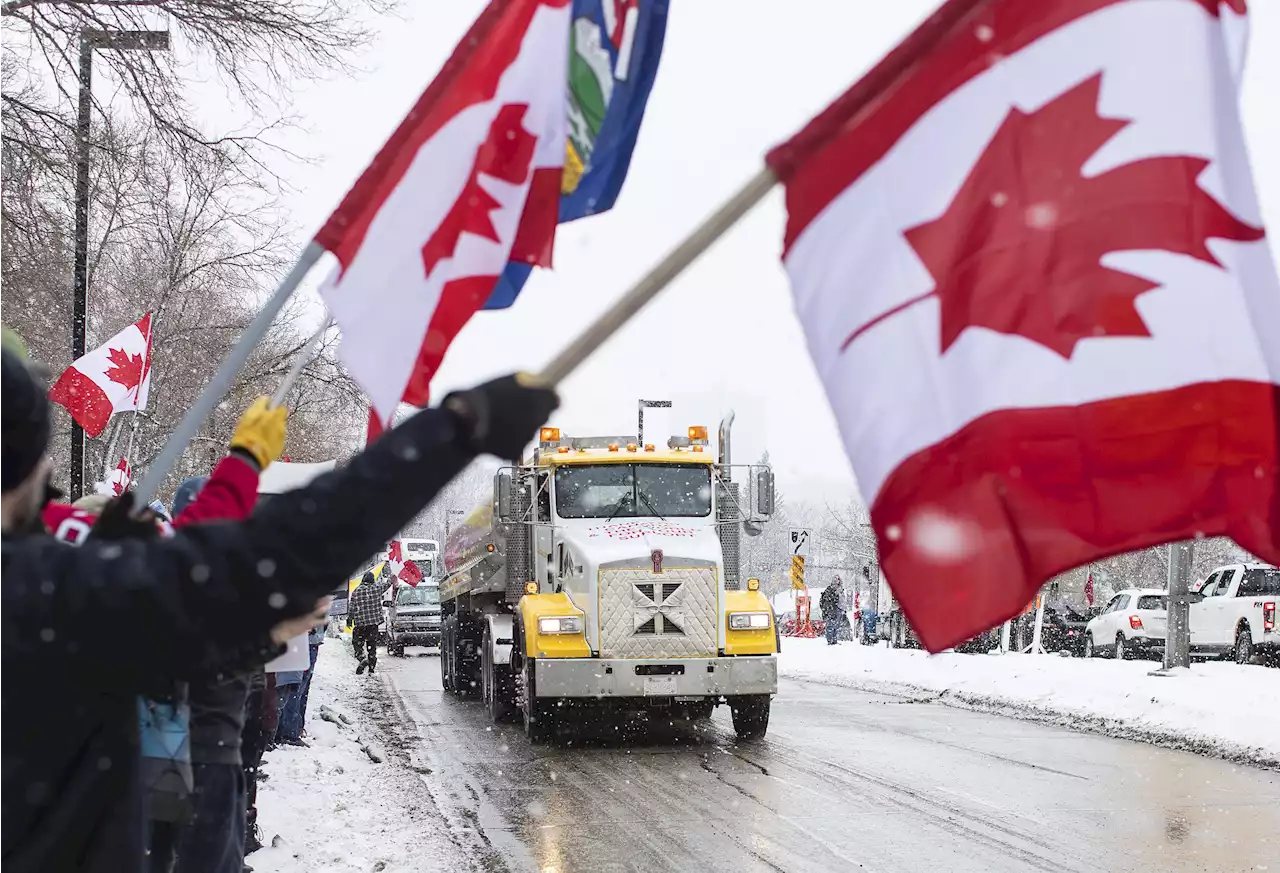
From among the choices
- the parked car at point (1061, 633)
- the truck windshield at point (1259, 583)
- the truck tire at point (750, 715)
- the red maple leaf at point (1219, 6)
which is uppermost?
the red maple leaf at point (1219, 6)

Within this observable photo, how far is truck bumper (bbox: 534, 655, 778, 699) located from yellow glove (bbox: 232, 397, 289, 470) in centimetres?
1049

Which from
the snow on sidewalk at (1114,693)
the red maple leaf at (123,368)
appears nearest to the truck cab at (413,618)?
the snow on sidewalk at (1114,693)

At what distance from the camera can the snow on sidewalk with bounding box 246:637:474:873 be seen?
8250 mm

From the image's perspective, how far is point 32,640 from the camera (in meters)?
1.91

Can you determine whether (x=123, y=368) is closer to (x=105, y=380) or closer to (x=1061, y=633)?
(x=105, y=380)

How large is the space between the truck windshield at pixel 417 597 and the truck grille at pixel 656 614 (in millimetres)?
26256

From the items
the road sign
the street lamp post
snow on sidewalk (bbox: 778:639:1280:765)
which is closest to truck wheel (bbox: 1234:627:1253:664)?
snow on sidewalk (bbox: 778:639:1280:765)

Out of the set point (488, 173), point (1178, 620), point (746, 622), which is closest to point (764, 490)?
point (746, 622)

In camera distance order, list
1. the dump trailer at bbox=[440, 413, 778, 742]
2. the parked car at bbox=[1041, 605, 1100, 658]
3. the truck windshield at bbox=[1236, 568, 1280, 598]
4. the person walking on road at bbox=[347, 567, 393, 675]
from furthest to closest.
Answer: the parked car at bbox=[1041, 605, 1100, 658] < the person walking on road at bbox=[347, 567, 393, 675] < the truck windshield at bbox=[1236, 568, 1280, 598] < the dump trailer at bbox=[440, 413, 778, 742]

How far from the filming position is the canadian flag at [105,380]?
1323 cm

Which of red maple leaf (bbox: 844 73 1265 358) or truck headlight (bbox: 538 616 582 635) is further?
truck headlight (bbox: 538 616 582 635)

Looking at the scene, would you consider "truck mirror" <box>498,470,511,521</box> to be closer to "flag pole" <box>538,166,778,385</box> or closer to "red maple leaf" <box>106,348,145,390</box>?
"red maple leaf" <box>106,348,145,390</box>

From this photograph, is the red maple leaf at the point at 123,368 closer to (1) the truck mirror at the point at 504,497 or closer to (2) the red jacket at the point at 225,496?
(1) the truck mirror at the point at 504,497

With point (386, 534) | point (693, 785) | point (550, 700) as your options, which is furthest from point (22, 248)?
point (386, 534)
